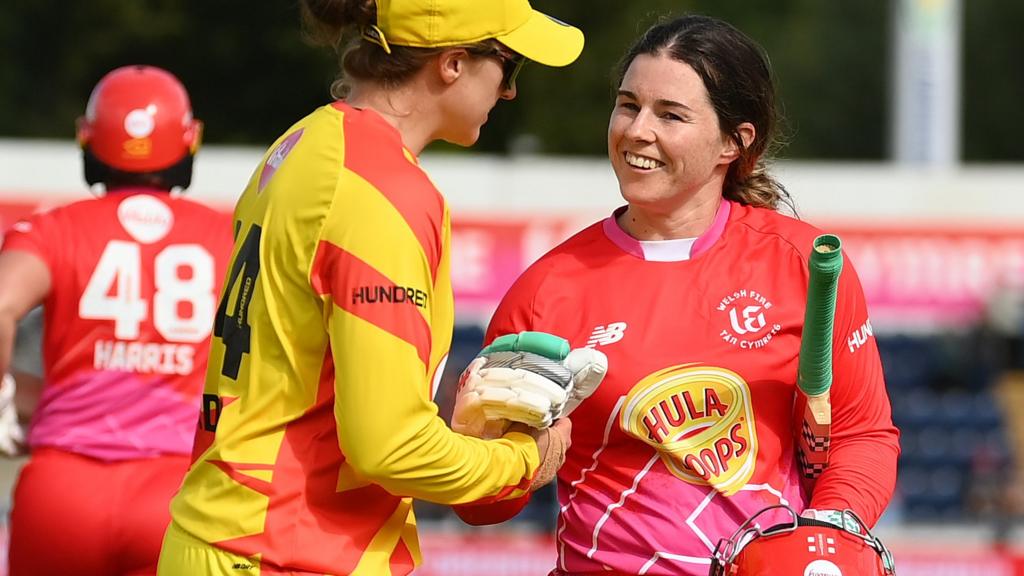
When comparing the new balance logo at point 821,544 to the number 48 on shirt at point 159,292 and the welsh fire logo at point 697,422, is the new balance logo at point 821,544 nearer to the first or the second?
the welsh fire logo at point 697,422

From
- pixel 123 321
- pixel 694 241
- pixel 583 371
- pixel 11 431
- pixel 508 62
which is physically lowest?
pixel 11 431

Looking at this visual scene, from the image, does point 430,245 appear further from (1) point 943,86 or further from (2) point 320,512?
(1) point 943,86

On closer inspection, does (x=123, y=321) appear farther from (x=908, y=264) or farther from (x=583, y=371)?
(x=908, y=264)

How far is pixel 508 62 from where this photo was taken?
3.07 metres

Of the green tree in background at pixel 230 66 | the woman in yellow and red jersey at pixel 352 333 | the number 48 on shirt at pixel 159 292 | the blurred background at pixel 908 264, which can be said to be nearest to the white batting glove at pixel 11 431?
the blurred background at pixel 908 264

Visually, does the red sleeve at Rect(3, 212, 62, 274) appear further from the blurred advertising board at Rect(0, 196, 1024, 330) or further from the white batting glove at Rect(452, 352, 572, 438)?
the blurred advertising board at Rect(0, 196, 1024, 330)

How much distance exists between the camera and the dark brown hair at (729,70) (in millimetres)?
3410

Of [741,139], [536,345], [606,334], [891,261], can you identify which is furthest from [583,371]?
[891,261]

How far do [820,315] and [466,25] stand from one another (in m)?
0.92

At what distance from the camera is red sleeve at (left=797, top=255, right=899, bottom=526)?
10.8ft

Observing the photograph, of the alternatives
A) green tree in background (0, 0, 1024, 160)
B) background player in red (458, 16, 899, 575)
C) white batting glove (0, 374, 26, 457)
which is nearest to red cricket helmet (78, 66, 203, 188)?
white batting glove (0, 374, 26, 457)

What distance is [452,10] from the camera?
9.62 ft

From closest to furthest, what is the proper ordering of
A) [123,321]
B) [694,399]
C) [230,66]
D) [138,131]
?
1. [694,399]
2. [123,321]
3. [138,131]
4. [230,66]

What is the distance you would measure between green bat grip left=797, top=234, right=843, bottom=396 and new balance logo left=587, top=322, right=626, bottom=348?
38 cm
